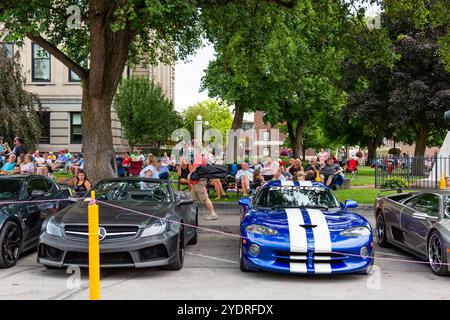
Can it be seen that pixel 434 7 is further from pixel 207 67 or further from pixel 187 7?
pixel 207 67

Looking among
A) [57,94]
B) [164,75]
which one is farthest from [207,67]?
[164,75]

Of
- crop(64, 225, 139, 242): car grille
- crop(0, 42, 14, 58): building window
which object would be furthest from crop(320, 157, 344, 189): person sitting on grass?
crop(0, 42, 14, 58): building window

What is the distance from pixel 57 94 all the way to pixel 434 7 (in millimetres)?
24190

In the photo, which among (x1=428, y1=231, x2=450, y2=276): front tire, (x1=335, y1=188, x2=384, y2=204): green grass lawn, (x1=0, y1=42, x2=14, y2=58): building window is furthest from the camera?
(x1=0, y1=42, x2=14, y2=58): building window

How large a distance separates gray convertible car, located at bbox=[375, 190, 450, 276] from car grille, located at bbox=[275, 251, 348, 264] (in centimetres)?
159

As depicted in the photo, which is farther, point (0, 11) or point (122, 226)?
point (0, 11)

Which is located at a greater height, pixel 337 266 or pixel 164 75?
pixel 164 75

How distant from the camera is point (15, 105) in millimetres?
28297

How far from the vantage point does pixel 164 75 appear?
1989 inches

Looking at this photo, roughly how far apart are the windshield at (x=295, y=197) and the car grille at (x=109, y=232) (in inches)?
93.8

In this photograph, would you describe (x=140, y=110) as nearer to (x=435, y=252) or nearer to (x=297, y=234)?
(x=297, y=234)

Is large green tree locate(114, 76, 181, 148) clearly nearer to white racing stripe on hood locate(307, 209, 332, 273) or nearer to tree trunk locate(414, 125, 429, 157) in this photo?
tree trunk locate(414, 125, 429, 157)

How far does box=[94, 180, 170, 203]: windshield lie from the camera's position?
336 inches
